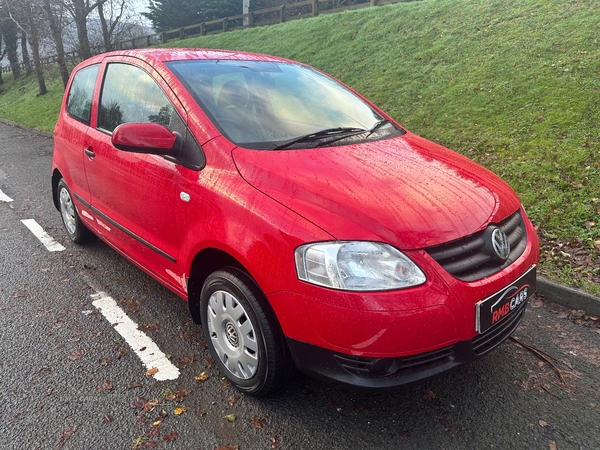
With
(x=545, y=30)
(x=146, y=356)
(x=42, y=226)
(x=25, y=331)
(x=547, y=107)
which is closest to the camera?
(x=146, y=356)

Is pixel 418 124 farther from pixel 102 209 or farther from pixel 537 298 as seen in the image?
pixel 102 209

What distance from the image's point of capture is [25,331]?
318 cm

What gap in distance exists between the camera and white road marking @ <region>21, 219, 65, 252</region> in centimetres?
468

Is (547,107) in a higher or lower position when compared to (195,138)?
lower

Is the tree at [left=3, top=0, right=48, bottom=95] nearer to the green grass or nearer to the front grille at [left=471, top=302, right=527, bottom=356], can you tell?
the green grass

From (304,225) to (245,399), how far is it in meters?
1.12

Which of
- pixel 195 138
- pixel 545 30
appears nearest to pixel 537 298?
pixel 195 138

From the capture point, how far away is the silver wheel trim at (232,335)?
2373mm

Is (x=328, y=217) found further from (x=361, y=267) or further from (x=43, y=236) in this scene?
(x=43, y=236)

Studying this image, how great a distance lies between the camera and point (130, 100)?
3260 millimetres

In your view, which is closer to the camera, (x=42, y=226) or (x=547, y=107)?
(x=42, y=226)

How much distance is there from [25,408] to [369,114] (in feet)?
9.19

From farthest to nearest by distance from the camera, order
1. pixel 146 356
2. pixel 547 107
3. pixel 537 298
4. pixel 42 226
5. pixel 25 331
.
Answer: pixel 547 107, pixel 42 226, pixel 537 298, pixel 25 331, pixel 146 356

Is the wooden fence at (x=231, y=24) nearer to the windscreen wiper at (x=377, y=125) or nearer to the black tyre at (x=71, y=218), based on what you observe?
the black tyre at (x=71, y=218)
